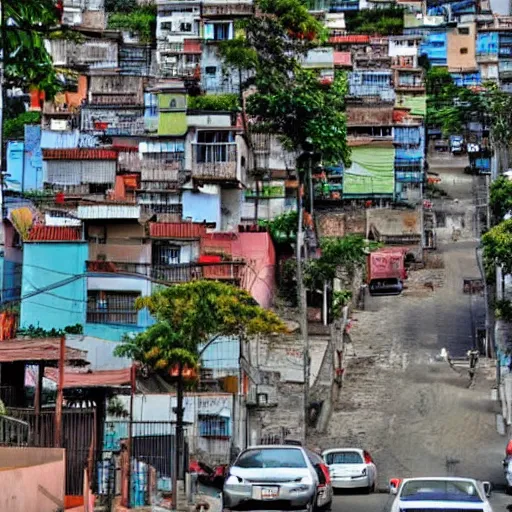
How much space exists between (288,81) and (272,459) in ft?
133

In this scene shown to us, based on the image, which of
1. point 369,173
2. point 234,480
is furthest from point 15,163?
point 234,480

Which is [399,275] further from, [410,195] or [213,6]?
[213,6]

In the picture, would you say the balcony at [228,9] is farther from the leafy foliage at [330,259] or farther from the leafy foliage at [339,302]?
the leafy foliage at [330,259]

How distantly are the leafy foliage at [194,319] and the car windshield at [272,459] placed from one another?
5.27 meters

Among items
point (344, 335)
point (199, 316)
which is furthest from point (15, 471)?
point (344, 335)

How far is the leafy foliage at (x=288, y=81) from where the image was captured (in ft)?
151

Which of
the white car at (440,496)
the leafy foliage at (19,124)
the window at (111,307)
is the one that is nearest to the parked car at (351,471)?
the white car at (440,496)

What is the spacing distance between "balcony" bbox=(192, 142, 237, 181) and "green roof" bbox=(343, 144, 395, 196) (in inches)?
682

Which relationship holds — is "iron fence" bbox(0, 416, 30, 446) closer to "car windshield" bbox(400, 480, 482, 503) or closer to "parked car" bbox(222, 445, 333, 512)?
"parked car" bbox(222, 445, 333, 512)

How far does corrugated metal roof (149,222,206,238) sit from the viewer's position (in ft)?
133

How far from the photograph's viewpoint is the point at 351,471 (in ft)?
86.7

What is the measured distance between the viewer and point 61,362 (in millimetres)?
18594

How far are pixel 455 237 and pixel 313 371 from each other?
97.3ft

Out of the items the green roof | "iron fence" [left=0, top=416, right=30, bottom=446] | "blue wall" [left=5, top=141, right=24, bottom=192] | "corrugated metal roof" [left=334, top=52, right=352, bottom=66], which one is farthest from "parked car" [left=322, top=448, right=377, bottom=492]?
"corrugated metal roof" [left=334, top=52, right=352, bottom=66]
